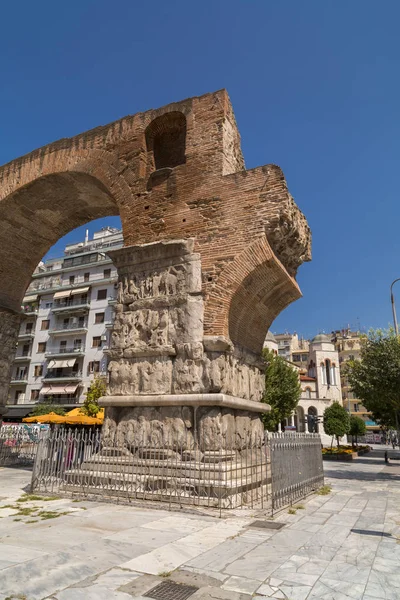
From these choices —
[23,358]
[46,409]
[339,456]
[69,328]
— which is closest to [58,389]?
[46,409]

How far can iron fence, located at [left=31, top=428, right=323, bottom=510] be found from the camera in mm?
6004

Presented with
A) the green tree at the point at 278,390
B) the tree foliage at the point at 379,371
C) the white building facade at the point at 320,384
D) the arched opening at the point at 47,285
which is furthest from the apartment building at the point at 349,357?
the tree foliage at the point at 379,371

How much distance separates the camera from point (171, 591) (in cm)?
304

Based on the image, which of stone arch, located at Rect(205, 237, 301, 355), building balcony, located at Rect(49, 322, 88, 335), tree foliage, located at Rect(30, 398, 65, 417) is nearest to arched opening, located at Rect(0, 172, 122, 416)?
building balcony, located at Rect(49, 322, 88, 335)

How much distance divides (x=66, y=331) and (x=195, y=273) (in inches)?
1174

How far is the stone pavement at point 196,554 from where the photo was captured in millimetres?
3035

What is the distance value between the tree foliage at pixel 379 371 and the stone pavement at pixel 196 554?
764 cm

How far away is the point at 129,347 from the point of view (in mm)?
7902

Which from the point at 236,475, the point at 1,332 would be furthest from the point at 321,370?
the point at 236,475

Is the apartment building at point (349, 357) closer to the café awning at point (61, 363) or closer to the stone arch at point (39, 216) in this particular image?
the café awning at point (61, 363)

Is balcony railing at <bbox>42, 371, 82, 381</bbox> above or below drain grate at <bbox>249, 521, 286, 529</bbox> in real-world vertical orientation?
above

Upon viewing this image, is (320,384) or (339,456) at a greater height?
(320,384)

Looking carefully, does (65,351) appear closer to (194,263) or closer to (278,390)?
(278,390)

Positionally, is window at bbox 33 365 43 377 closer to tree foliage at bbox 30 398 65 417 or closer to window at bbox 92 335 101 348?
window at bbox 92 335 101 348
